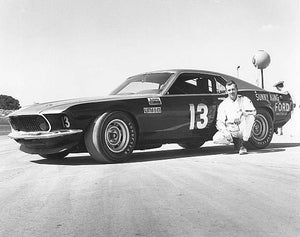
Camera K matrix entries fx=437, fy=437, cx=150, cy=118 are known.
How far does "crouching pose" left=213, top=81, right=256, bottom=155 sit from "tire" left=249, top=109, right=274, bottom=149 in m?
0.59

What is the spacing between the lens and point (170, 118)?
20.7ft

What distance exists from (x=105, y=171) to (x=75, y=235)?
8.18ft

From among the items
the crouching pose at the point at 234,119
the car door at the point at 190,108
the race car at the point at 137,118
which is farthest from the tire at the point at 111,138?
the crouching pose at the point at 234,119

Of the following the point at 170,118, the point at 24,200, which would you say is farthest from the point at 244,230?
Result: the point at 170,118

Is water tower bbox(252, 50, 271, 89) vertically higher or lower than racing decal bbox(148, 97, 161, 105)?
lower

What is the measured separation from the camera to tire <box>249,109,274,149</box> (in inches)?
287

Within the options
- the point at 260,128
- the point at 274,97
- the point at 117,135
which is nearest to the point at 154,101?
the point at 117,135

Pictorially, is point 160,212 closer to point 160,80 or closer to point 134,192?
point 134,192

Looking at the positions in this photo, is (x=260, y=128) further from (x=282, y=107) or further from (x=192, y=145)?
(x=192, y=145)

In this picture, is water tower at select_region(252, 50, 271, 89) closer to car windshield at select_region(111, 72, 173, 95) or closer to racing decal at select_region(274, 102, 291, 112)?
racing decal at select_region(274, 102, 291, 112)

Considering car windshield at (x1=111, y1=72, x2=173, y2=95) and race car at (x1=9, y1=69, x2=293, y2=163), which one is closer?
race car at (x1=9, y1=69, x2=293, y2=163)

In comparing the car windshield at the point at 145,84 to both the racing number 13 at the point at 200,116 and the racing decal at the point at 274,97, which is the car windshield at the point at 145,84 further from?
the racing decal at the point at 274,97

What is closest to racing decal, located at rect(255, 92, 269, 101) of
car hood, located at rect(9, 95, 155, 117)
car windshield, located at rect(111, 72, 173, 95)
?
car windshield, located at rect(111, 72, 173, 95)

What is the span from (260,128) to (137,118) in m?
2.52
